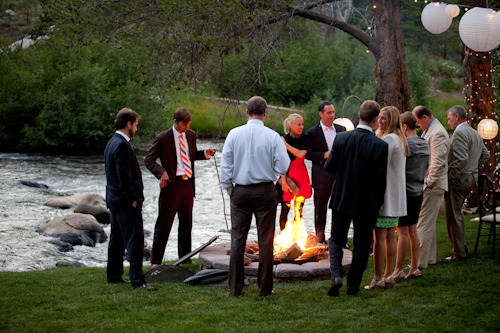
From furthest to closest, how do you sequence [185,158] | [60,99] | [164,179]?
1. [60,99]
2. [185,158]
3. [164,179]

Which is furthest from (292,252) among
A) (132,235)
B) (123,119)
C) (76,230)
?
(76,230)

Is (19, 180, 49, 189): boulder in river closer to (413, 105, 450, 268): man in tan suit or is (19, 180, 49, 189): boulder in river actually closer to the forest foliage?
the forest foliage

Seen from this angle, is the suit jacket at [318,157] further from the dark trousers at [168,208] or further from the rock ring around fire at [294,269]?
the dark trousers at [168,208]

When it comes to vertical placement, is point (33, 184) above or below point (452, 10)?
below

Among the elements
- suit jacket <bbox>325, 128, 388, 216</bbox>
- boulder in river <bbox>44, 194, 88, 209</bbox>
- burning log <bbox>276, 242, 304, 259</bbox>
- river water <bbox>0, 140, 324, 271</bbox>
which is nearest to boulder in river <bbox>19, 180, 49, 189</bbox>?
river water <bbox>0, 140, 324, 271</bbox>

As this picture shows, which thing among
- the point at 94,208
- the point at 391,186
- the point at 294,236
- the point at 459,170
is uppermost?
the point at 459,170

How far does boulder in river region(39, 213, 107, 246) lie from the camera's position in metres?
10.5

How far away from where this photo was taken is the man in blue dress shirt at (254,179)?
200 inches

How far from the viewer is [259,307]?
4848 mm

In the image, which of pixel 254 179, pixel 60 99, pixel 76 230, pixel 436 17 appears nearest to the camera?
pixel 254 179

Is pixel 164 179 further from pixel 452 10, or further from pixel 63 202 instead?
pixel 63 202

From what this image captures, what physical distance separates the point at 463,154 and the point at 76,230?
7.91 metres

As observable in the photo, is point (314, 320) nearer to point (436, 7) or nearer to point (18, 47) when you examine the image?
point (436, 7)

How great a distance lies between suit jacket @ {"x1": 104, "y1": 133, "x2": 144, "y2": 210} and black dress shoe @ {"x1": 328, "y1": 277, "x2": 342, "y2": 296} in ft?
7.54
